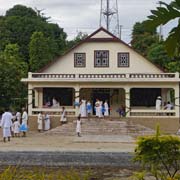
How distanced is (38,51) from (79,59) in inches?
547

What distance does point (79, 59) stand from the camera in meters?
34.3

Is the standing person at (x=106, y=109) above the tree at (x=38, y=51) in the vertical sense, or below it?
below

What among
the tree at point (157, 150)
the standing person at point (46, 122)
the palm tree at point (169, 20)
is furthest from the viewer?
the standing person at point (46, 122)

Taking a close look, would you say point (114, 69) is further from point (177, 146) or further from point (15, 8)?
point (15, 8)

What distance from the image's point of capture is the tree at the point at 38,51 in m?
47.1

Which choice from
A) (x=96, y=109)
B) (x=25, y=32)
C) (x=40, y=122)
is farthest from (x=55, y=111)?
(x=25, y=32)

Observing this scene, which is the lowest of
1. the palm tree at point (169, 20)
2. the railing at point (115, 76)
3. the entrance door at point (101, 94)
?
the palm tree at point (169, 20)

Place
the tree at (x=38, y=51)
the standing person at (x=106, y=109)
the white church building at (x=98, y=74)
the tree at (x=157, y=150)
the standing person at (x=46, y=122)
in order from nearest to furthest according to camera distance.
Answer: the tree at (x=157, y=150) < the standing person at (x=46, y=122) < the standing person at (x=106, y=109) < the white church building at (x=98, y=74) < the tree at (x=38, y=51)

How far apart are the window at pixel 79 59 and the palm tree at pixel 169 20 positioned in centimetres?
3247

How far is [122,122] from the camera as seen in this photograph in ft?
98.7

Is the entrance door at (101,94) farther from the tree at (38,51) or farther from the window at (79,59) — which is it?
the tree at (38,51)

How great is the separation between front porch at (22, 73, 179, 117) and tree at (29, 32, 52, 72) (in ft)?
42.9

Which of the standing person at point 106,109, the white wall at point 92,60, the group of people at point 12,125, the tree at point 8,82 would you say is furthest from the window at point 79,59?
the group of people at point 12,125

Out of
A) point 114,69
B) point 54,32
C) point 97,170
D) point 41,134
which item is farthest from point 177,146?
point 54,32
